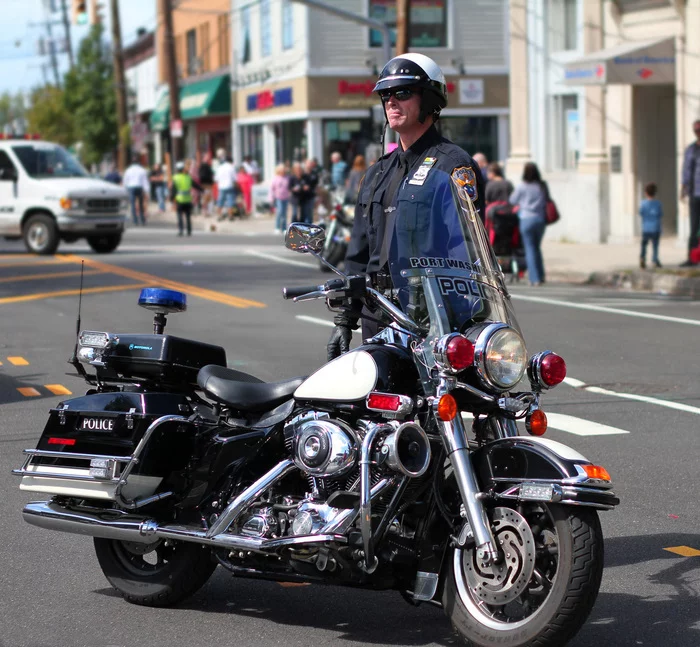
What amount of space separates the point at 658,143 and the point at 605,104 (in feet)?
4.40

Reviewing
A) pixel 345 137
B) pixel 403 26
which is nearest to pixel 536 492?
pixel 403 26

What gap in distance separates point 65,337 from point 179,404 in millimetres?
8537

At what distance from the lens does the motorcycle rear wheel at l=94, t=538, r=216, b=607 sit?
540 cm

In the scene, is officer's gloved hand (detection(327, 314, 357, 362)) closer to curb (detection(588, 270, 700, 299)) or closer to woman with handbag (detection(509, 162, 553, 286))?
curb (detection(588, 270, 700, 299))

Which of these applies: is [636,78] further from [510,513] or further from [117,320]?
[510,513]

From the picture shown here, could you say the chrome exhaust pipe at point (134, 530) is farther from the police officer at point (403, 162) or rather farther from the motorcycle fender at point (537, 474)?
the police officer at point (403, 162)

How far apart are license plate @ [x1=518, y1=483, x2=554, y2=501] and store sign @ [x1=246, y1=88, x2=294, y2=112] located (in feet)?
136

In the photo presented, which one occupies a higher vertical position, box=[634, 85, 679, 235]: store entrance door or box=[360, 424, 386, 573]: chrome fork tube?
box=[634, 85, 679, 235]: store entrance door

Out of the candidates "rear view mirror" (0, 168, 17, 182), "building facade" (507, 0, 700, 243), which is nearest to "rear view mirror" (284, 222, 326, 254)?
"building facade" (507, 0, 700, 243)

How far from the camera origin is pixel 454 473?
4695 millimetres

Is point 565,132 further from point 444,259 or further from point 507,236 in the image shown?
point 444,259

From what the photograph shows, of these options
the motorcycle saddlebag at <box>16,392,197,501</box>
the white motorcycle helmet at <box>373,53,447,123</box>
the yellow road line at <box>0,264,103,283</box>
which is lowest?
the yellow road line at <box>0,264,103,283</box>

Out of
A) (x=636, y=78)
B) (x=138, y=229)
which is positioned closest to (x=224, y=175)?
(x=138, y=229)

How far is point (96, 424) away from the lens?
5.43 metres
